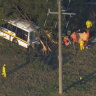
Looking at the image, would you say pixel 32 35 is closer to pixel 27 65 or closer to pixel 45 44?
pixel 45 44

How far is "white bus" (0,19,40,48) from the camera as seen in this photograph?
21953mm

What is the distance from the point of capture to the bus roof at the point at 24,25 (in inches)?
866

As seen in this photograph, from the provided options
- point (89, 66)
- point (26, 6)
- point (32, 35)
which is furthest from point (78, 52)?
point (26, 6)

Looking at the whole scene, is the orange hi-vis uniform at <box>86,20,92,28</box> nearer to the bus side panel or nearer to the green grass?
the green grass

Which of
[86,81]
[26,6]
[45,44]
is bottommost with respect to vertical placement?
[86,81]

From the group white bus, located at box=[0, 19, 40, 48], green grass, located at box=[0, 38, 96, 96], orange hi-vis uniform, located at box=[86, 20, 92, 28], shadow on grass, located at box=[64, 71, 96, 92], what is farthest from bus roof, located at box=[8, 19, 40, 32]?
shadow on grass, located at box=[64, 71, 96, 92]

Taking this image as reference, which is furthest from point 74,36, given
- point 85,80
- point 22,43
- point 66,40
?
point 85,80

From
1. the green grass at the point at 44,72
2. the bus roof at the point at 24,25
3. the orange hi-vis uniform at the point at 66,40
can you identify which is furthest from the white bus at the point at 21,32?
the orange hi-vis uniform at the point at 66,40

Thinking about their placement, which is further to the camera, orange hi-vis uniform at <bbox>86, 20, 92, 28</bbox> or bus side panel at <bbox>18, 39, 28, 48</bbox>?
orange hi-vis uniform at <bbox>86, 20, 92, 28</bbox>

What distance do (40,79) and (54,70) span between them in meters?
1.38

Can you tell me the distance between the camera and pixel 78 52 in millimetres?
22391

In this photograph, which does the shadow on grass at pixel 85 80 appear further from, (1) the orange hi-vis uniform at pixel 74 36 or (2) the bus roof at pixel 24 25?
(2) the bus roof at pixel 24 25

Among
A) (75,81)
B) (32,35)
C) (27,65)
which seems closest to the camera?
(75,81)

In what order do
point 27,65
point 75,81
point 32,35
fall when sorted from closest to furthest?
point 75,81, point 27,65, point 32,35
